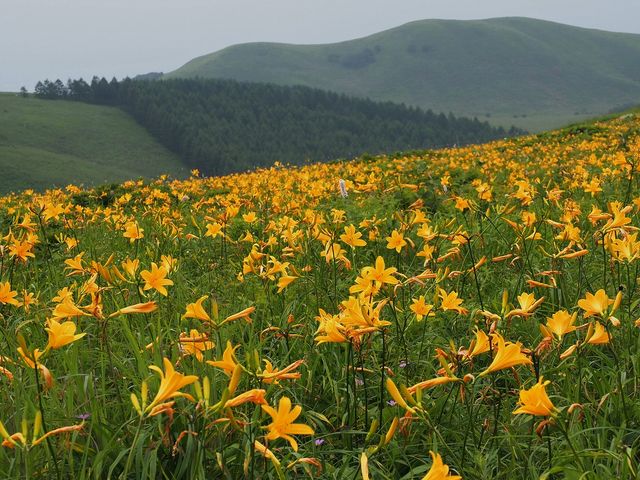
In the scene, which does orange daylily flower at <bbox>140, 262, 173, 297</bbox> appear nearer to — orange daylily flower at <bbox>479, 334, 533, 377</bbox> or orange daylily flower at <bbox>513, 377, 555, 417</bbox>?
orange daylily flower at <bbox>479, 334, 533, 377</bbox>

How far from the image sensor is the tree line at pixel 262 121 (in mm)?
103250

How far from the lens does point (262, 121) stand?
12062cm

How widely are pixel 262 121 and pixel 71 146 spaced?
41233 millimetres

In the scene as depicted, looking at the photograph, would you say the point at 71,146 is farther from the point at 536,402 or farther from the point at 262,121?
the point at 536,402

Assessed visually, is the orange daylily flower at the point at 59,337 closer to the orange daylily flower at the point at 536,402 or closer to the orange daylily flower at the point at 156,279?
the orange daylily flower at the point at 156,279

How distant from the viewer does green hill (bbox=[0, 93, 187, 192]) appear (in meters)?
75.0

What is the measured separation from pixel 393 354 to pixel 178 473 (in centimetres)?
131

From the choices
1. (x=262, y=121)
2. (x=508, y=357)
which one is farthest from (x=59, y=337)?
(x=262, y=121)

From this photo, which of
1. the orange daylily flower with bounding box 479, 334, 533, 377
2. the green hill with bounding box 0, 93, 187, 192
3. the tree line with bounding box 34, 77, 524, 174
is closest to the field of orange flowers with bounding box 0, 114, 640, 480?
the orange daylily flower with bounding box 479, 334, 533, 377

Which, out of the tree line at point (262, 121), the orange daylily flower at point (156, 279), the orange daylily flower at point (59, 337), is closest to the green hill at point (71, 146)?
the tree line at point (262, 121)

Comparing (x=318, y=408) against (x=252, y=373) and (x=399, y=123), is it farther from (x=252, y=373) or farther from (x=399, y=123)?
(x=399, y=123)

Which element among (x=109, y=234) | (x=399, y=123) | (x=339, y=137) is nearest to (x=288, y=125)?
(x=339, y=137)

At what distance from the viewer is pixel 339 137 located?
116 meters

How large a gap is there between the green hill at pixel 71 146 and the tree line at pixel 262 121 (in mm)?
4572
